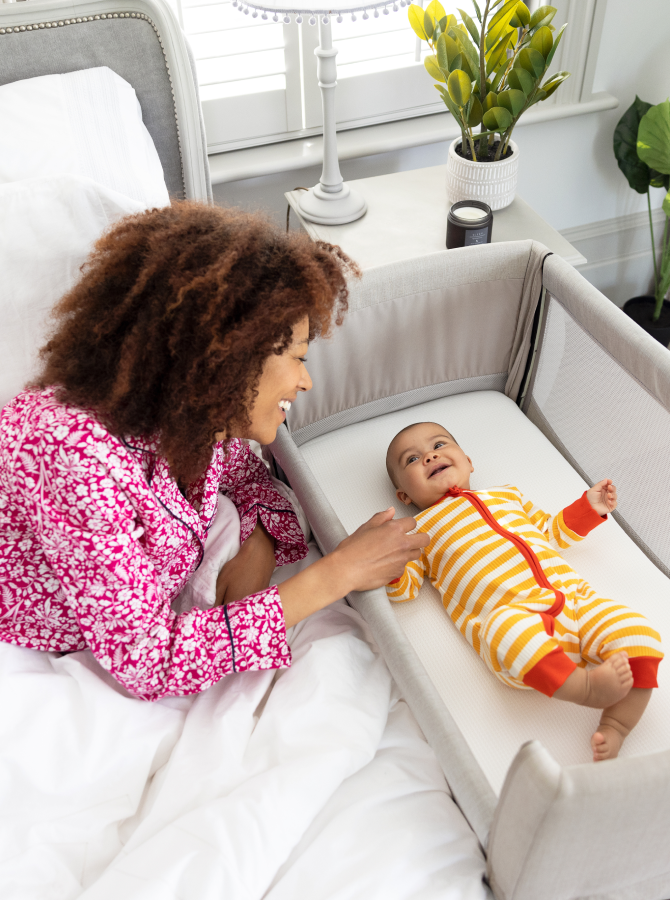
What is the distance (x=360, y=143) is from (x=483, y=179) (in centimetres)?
44

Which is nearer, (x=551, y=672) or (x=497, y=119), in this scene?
(x=551, y=672)

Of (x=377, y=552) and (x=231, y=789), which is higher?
(x=377, y=552)

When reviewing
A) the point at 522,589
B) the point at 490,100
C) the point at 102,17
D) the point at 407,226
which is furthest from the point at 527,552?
the point at 102,17

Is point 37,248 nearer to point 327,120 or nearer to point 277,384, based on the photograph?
point 277,384

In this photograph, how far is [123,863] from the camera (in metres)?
0.77

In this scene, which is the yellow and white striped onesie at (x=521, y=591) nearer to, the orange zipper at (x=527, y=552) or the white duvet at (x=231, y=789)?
the orange zipper at (x=527, y=552)

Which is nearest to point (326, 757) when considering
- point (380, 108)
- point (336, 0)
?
point (336, 0)

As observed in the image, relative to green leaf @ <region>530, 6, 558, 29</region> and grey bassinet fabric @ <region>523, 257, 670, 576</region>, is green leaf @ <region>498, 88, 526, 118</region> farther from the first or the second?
grey bassinet fabric @ <region>523, 257, 670, 576</region>

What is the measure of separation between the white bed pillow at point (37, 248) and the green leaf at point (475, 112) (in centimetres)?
74

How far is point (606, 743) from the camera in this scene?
0.91m

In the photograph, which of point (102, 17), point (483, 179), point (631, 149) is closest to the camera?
point (102, 17)

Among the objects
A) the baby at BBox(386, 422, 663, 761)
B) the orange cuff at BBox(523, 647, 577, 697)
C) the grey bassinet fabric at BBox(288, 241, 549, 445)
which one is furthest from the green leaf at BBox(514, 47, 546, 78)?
the orange cuff at BBox(523, 647, 577, 697)

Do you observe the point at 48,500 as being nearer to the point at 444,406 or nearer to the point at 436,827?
the point at 436,827

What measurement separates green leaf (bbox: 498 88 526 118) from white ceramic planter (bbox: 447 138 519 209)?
0.11m
